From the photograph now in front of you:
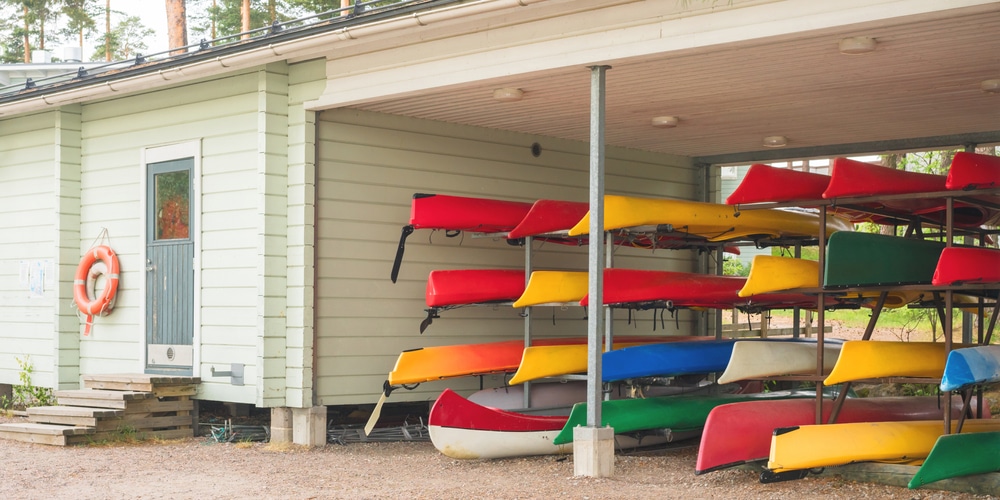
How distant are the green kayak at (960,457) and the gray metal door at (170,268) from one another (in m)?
6.01

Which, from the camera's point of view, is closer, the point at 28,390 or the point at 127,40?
the point at 28,390

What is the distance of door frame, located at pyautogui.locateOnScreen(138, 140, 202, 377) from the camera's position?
31.0ft

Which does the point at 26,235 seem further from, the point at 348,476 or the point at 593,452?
the point at 593,452

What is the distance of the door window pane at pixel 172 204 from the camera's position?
9.66 metres

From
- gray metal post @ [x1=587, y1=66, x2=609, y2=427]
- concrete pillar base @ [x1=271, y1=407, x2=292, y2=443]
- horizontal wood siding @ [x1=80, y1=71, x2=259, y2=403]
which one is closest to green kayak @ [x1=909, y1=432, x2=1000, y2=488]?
gray metal post @ [x1=587, y1=66, x2=609, y2=427]

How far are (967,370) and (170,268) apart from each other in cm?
656

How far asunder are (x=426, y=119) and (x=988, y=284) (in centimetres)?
481

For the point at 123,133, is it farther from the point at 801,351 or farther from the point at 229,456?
the point at 801,351

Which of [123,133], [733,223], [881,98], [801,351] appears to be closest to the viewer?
[801,351]

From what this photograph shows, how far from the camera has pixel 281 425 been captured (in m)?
8.86

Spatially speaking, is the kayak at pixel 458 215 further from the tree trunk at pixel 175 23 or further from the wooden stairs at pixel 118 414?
the tree trunk at pixel 175 23

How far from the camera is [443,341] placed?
9.72 metres

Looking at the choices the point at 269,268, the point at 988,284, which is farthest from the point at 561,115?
the point at 988,284

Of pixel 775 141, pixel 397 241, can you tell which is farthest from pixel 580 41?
pixel 775 141
